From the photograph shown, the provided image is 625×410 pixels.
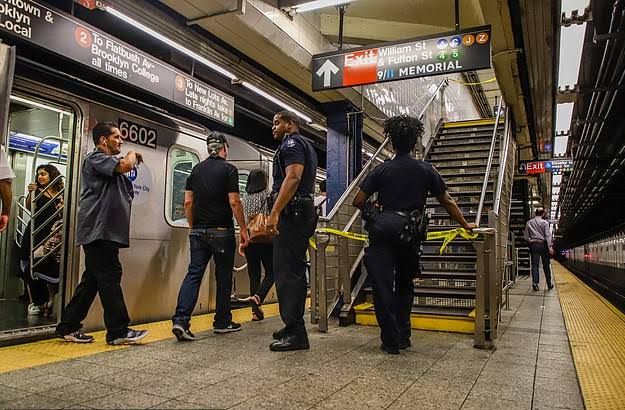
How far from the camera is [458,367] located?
2895 millimetres

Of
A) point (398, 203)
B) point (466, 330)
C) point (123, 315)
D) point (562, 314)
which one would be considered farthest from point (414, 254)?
point (562, 314)

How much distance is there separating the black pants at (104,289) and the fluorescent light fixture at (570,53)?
611 centimetres

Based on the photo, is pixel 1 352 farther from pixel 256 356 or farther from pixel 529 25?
pixel 529 25

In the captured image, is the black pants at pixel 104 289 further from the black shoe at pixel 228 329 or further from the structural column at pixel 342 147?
the structural column at pixel 342 147

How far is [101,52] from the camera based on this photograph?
11.7 feet

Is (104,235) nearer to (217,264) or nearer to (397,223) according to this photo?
(217,264)

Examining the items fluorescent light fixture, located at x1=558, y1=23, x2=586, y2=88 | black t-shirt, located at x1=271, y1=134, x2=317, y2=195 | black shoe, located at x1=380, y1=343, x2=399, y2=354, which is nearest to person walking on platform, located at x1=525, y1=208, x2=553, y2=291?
fluorescent light fixture, located at x1=558, y1=23, x2=586, y2=88

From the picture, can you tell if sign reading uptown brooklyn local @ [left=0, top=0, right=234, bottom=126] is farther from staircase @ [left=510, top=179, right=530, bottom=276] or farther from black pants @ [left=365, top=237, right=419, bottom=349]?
staircase @ [left=510, top=179, right=530, bottom=276]

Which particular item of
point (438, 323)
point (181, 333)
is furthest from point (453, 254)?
point (181, 333)

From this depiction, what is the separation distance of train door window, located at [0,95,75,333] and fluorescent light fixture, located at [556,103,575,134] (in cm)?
919

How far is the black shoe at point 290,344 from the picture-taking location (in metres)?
3.20

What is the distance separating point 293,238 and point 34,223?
3.16 meters

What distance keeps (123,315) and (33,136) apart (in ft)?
14.3

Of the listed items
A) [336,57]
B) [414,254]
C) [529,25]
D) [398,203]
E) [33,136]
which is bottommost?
[414,254]
